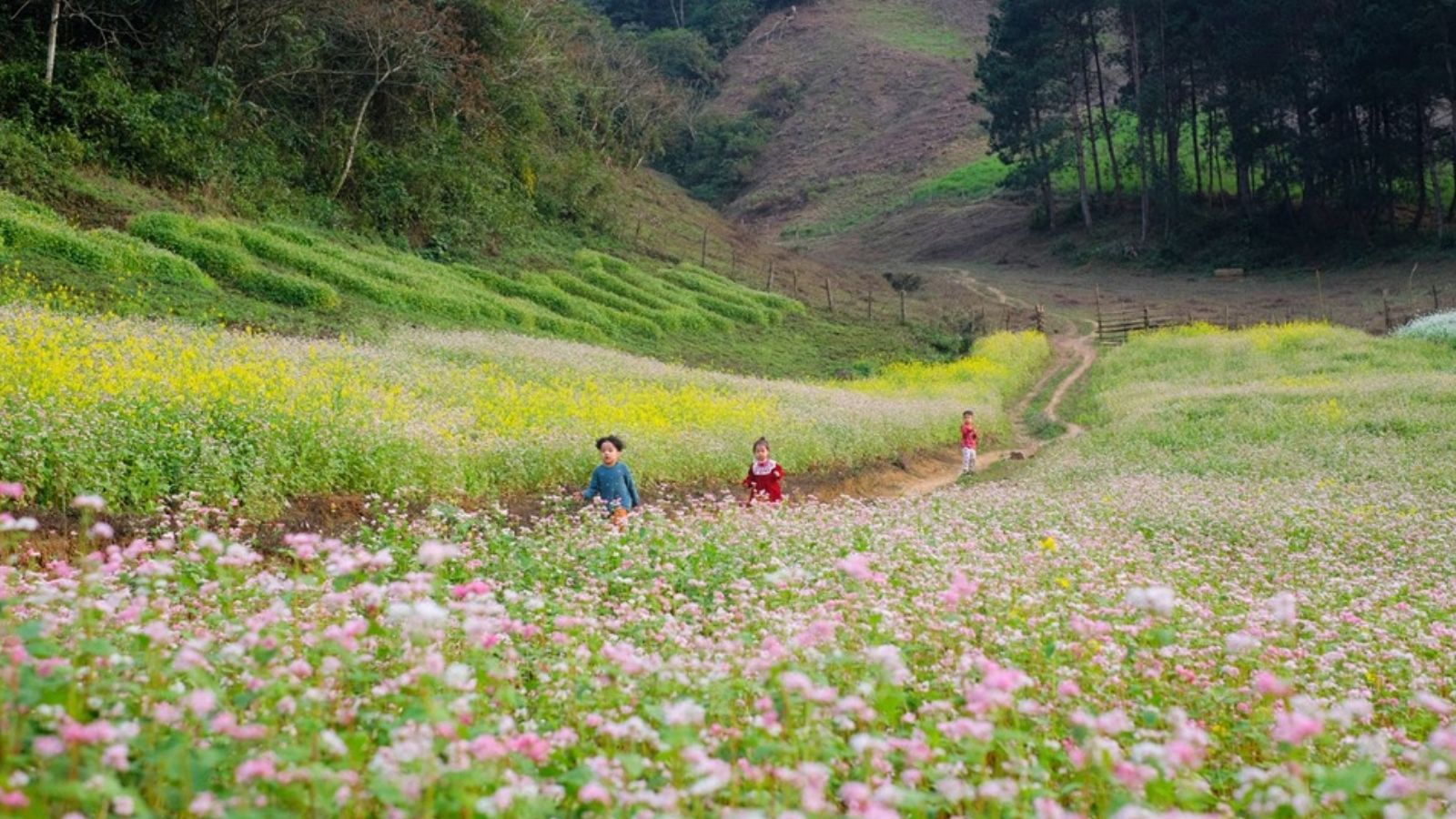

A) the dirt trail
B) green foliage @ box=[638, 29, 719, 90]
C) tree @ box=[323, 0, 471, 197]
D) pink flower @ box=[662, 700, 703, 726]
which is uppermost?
green foliage @ box=[638, 29, 719, 90]

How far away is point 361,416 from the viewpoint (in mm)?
12984

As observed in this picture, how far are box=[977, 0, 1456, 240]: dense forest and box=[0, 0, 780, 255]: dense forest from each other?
102ft

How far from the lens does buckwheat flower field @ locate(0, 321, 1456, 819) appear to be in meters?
3.12

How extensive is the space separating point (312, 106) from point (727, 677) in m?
37.4

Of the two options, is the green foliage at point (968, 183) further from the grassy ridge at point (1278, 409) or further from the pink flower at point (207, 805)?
the pink flower at point (207, 805)

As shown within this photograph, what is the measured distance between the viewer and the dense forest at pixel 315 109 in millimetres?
27656

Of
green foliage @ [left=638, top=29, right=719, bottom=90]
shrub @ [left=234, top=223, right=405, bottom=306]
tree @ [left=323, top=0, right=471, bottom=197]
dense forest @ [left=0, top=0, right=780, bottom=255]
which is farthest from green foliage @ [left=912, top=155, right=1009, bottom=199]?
shrub @ [left=234, top=223, right=405, bottom=306]

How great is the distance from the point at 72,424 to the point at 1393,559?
11787 millimetres

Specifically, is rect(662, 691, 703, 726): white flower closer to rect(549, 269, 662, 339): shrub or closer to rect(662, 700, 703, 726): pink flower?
rect(662, 700, 703, 726): pink flower

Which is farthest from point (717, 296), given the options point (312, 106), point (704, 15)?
point (704, 15)

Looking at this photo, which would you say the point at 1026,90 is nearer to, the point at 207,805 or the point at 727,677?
the point at 727,677

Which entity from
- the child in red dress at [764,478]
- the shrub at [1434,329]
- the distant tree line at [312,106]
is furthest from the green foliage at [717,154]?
the child in red dress at [764,478]

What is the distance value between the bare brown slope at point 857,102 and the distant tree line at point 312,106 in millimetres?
47107

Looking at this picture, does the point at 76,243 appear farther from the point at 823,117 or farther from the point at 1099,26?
the point at 823,117
